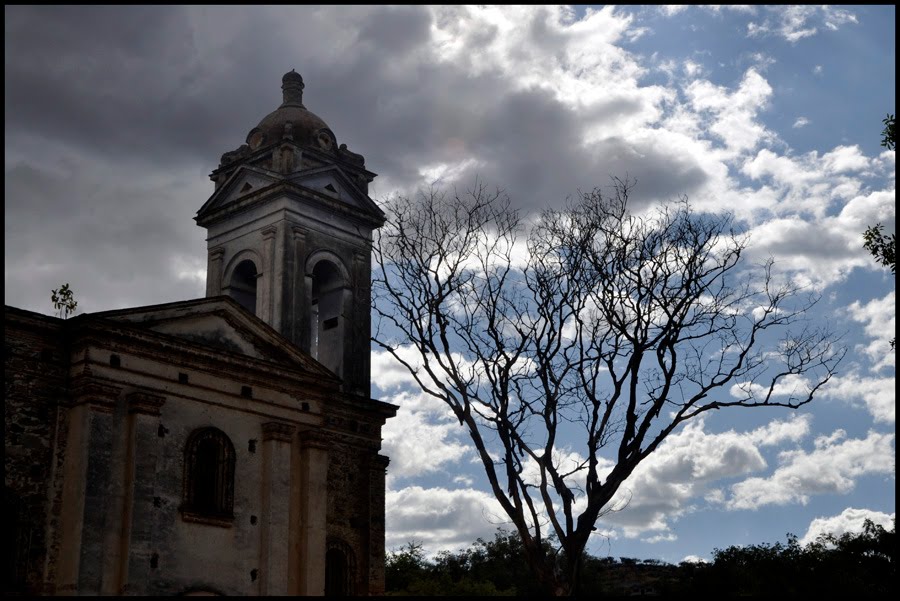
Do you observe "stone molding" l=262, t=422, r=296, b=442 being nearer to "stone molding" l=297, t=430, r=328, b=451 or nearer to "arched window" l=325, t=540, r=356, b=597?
"stone molding" l=297, t=430, r=328, b=451

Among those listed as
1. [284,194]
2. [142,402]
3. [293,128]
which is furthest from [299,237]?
[142,402]

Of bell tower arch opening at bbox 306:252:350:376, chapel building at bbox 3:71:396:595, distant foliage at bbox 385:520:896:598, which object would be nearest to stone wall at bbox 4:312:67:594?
chapel building at bbox 3:71:396:595

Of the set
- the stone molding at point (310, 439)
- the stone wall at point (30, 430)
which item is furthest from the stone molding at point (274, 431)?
the stone wall at point (30, 430)

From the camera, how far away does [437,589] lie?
1483 inches

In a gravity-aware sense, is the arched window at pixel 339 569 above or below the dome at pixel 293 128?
below

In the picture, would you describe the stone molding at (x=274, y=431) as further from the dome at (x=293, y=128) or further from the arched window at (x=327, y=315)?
the dome at (x=293, y=128)

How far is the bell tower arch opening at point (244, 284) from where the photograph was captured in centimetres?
2864

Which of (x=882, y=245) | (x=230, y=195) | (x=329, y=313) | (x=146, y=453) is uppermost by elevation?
(x=230, y=195)

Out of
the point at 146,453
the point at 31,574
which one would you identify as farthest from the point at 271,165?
the point at 31,574

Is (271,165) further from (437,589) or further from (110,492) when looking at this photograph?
(437,589)

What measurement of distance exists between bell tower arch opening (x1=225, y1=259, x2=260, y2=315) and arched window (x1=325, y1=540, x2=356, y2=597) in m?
6.67

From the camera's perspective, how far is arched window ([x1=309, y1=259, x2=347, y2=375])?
2812cm

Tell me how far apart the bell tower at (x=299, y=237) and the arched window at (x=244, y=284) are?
27 mm

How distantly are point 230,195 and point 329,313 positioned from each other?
415 cm
